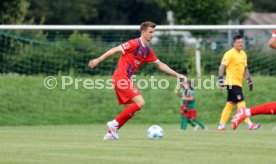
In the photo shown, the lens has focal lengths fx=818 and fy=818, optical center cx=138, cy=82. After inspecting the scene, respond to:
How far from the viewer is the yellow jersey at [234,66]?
18.8 m

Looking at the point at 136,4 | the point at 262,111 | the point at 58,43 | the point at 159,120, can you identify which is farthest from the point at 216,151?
the point at 136,4

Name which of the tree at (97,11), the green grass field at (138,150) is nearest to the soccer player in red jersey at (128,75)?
the green grass field at (138,150)

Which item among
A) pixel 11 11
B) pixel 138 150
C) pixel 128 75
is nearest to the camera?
pixel 138 150

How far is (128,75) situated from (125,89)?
0.41 meters

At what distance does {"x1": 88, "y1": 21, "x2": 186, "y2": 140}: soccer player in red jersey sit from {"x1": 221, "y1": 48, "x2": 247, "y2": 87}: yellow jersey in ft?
15.8

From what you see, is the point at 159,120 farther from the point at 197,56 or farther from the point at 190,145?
the point at 190,145

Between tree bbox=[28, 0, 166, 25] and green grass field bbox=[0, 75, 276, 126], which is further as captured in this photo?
tree bbox=[28, 0, 166, 25]

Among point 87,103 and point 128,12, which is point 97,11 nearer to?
point 128,12

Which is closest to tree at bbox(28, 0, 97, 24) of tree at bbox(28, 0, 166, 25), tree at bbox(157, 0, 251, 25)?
tree at bbox(28, 0, 166, 25)

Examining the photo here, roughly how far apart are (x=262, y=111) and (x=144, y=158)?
4526mm

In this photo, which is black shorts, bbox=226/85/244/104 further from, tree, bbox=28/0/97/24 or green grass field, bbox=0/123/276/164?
tree, bbox=28/0/97/24

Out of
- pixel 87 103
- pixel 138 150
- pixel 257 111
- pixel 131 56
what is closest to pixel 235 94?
pixel 257 111

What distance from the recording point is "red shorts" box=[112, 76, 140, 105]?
536 inches

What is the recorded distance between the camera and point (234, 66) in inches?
746
